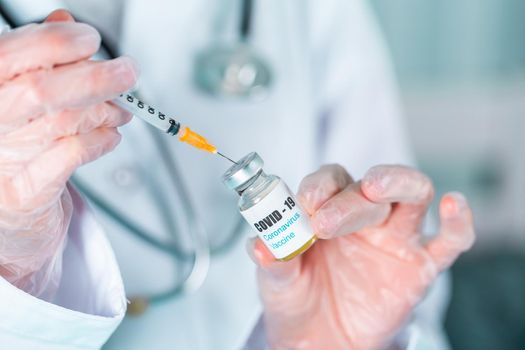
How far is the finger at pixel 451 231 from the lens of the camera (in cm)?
73

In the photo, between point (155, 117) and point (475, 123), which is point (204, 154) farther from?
point (475, 123)

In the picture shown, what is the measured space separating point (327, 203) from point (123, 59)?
226mm

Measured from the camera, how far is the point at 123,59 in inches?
22.1

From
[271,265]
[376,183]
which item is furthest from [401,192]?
[271,265]

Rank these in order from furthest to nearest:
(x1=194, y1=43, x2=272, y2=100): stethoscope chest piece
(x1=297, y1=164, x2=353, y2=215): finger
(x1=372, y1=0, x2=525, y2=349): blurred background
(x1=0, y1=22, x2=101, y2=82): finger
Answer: (x1=372, y1=0, x2=525, y2=349): blurred background, (x1=194, y1=43, x2=272, y2=100): stethoscope chest piece, (x1=297, y1=164, x2=353, y2=215): finger, (x1=0, y1=22, x2=101, y2=82): finger

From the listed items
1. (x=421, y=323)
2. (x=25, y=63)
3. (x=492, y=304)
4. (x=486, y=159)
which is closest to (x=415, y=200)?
(x=421, y=323)

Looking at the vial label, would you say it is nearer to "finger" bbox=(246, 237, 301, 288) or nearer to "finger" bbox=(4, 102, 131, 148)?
"finger" bbox=(246, 237, 301, 288)

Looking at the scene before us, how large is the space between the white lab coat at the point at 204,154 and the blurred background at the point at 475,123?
0.85 metres

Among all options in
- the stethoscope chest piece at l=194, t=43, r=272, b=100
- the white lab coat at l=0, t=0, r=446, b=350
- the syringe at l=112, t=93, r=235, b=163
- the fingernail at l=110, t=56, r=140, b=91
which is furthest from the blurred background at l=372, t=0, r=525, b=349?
the fingernail at l=110, t=56, r=140, b=91

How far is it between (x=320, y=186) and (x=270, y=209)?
0.28 ft

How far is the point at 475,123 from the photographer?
200 centimetres

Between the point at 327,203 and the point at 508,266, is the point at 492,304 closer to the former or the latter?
the point at 508,266

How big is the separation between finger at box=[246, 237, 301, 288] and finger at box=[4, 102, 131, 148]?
0.18 meters

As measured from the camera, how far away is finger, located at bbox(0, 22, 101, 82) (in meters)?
0.53
